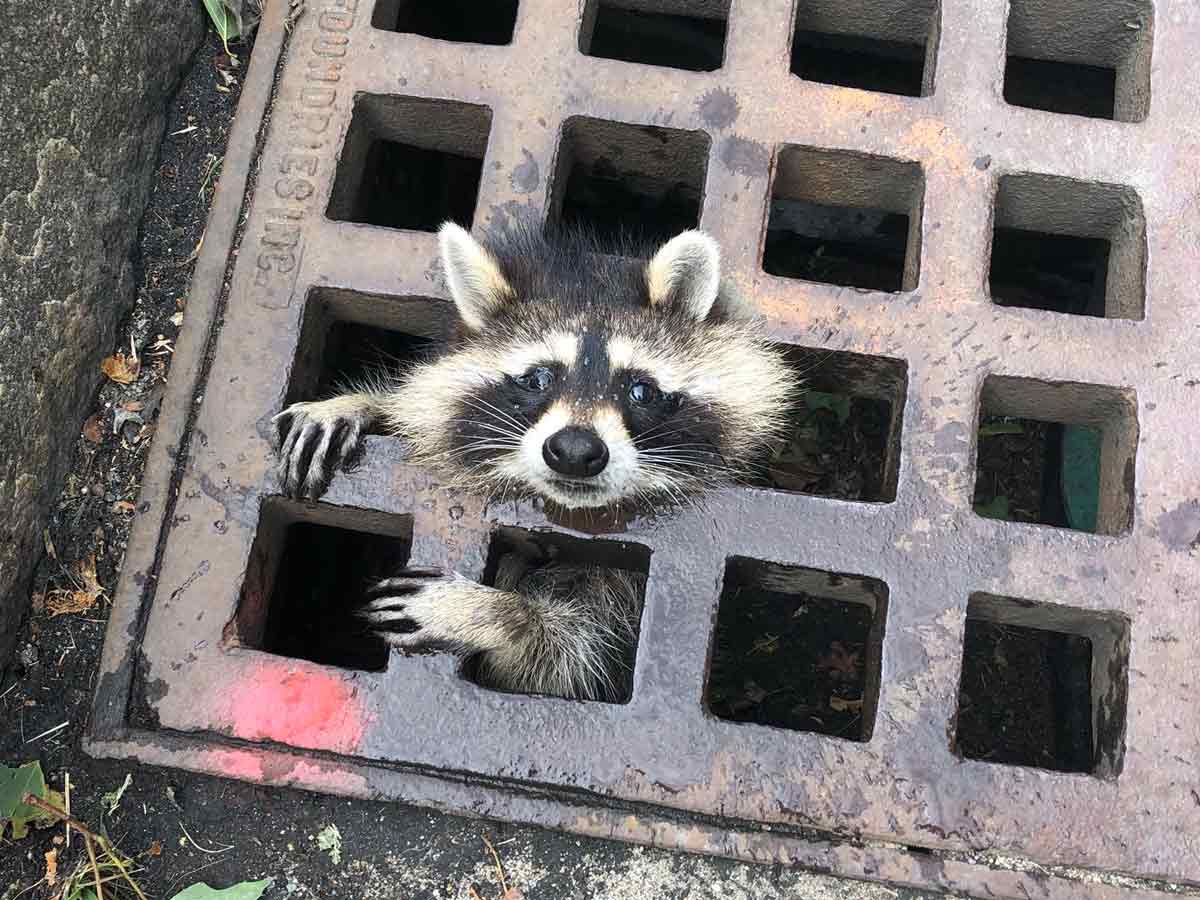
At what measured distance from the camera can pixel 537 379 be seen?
1.85m

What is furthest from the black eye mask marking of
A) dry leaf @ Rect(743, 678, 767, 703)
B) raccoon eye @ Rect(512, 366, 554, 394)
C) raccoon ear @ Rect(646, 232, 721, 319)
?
dry leaf @ Rect(743, 678, 767, 703)

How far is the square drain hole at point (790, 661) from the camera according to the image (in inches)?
88.7

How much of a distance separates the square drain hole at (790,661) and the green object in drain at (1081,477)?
0.54 m

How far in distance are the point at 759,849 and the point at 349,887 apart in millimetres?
638

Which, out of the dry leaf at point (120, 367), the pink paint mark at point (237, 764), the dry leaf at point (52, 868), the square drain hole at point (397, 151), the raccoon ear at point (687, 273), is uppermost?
the square drain hole at point (397, 151)

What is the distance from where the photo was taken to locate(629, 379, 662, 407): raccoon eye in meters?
1.82

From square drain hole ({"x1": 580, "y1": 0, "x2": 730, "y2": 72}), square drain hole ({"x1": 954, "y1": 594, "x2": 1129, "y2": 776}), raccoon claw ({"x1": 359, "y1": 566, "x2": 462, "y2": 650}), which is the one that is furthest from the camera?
square drain hole ({"x1": 580, "y1": 0, "x2": 730, "y2": 72})

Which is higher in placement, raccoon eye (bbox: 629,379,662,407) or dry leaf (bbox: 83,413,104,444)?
raccoon eye (bbox: 629,379,662,407)

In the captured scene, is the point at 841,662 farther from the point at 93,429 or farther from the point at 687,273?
the point at 93,429

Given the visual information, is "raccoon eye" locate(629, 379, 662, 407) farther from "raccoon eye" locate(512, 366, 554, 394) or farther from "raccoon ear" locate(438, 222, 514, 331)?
"raccoon ear" locate(438, 222, 514, 331)

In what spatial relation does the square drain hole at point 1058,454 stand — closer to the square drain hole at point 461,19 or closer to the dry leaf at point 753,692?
the dry leaf at point 753,692

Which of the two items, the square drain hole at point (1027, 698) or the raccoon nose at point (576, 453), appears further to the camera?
the square drain hole at point (1027, 698)

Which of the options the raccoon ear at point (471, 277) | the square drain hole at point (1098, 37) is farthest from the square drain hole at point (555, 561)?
the square drain hole at point (1098, 37)

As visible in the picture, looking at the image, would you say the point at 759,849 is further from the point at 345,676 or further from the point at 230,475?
the point at 230,475
